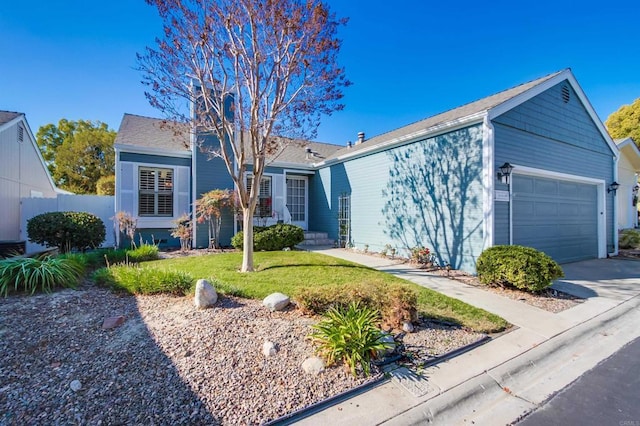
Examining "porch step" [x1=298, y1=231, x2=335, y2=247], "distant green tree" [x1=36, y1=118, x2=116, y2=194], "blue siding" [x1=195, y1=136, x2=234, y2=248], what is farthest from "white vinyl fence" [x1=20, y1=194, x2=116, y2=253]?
"distant green tree" [x1=36, y1=118, x2=116, y2=194]

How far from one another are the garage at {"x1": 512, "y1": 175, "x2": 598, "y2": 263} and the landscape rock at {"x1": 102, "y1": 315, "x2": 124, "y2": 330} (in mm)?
8254

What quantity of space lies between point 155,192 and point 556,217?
13090 millimetres

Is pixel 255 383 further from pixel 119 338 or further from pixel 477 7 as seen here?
pixel 477 7

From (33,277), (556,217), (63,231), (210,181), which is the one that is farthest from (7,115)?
(556,217)

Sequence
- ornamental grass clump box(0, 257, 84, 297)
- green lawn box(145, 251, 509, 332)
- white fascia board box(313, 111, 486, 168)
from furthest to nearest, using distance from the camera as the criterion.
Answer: white fascia board box(313, 111, 486, 168), ornamental grass clump box(0, 257, 84, 297), green lawn box(145, 251, 509, 332)

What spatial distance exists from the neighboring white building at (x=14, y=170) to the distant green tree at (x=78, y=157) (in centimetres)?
1055

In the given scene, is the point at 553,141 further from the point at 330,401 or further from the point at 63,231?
the point at 63,231

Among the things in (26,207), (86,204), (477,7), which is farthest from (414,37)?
(26,207)

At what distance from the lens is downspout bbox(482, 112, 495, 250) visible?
6.38 metres

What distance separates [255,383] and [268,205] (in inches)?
368

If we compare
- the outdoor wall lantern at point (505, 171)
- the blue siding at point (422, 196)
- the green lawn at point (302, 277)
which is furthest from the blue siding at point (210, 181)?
the outdoor wall lantern at point (505, 171)

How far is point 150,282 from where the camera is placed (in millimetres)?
4367

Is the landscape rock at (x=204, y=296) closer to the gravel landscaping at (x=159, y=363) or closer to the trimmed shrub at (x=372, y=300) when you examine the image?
the gravel landscaping at (x=159, y=363)

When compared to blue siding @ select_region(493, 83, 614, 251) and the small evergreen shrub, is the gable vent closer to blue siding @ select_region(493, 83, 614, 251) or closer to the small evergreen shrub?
blue siding @ select_region(493, 83, 614, 251)
